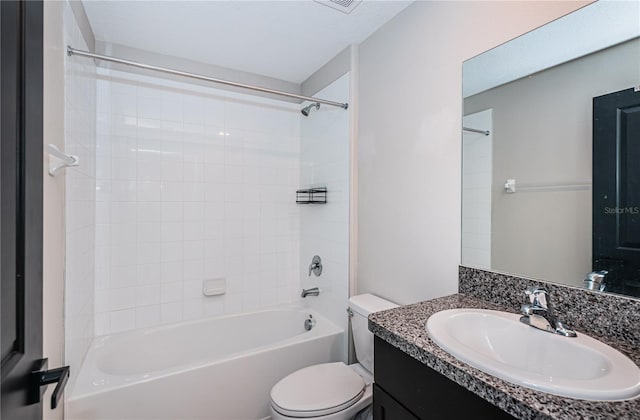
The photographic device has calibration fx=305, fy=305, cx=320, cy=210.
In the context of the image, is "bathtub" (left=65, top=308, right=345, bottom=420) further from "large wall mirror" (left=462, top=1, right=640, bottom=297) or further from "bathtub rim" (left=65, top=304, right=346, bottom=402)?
"large wall mirror" (left=462, top=1, right=640, bottom=297)

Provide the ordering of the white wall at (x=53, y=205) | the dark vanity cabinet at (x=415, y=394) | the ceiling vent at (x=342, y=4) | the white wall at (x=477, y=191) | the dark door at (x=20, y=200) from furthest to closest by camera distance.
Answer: the ceiling vent at (x=342, y=4)
the white wall at (x=477, y=191)
the white wall at (x=53, y=205)
the dark vanity cabinet at (x=415, y=394)
the dark door at (x=20, y=200)

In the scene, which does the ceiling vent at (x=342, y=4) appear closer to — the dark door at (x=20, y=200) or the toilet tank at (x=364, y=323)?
the dark door at (x=20, y=200)

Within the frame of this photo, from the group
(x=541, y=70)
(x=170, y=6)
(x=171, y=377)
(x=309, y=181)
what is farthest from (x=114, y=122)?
(x=541, y=70)

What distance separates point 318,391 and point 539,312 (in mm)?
1019

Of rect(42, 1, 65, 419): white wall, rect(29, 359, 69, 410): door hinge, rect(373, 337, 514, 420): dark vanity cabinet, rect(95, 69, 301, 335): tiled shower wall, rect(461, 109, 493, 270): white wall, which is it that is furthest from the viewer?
rect(95, 69, 301, 335): tiled shower wall

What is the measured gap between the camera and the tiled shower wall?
6.64 feet

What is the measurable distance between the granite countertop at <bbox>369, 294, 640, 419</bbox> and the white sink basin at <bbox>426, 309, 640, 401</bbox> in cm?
2

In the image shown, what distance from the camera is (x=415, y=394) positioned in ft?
2.76

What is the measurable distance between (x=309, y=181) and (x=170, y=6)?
1.43 m

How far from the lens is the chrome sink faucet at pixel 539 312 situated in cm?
91

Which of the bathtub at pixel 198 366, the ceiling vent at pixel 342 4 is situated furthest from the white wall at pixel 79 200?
the ceiling vent at pixel 342 4

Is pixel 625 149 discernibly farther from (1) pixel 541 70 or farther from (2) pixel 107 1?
(2) pixel 107 1

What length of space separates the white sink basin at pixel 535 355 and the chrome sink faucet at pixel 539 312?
0.02 meters

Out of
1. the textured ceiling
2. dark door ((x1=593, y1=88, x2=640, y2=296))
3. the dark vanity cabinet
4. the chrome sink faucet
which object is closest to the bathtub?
the dark vanity cabinet
